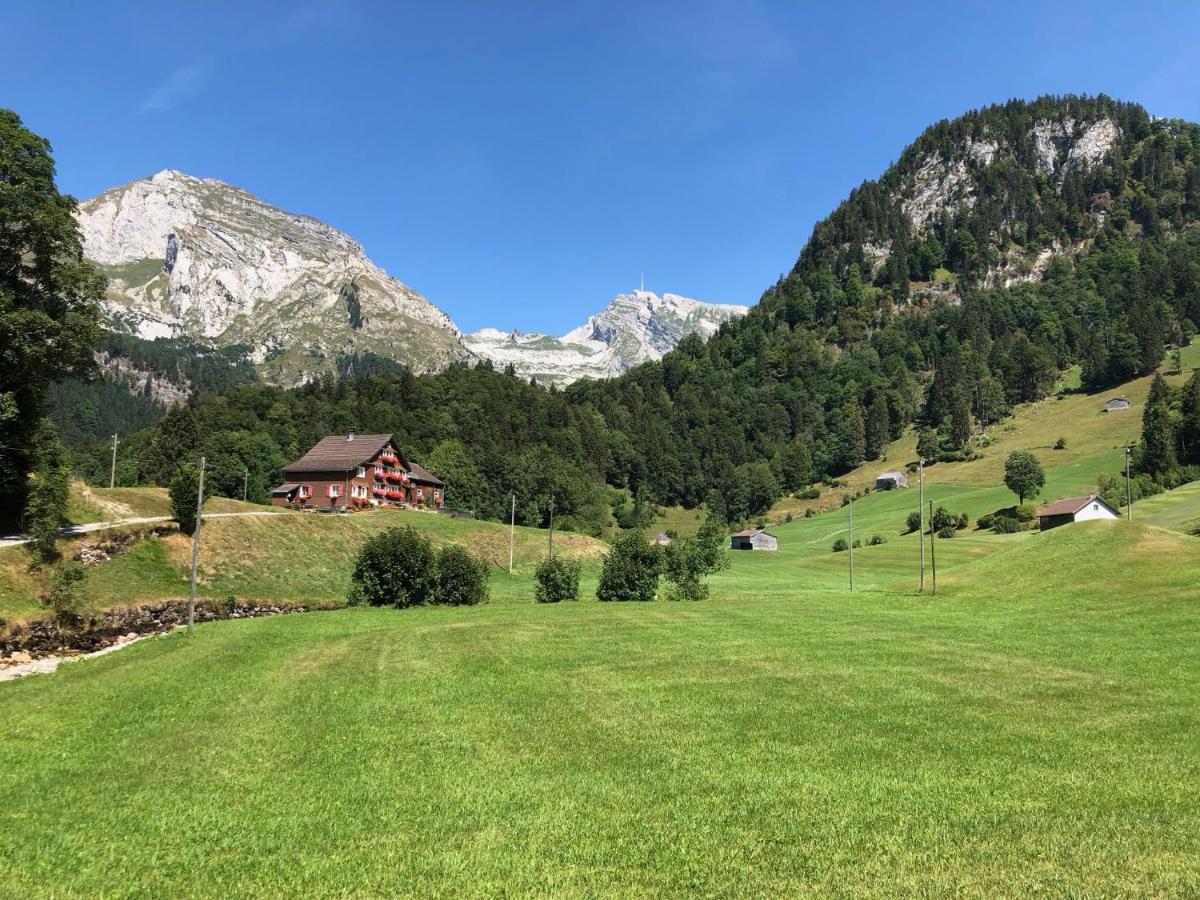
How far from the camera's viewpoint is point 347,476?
341 feet

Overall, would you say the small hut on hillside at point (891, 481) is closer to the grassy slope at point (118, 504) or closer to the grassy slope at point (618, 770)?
the grassy slope at point (118, 504)

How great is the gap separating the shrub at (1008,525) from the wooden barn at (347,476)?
9670 cm

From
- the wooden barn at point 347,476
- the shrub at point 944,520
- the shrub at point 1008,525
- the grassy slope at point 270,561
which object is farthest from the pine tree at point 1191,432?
the wooden barn at point 347,476

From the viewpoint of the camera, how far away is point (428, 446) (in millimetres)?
158750

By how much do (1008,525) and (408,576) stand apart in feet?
329

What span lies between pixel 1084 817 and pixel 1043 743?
460 centimetres

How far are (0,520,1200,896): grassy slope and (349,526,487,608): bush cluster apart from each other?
2534cm

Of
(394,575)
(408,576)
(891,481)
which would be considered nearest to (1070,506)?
(891,481)

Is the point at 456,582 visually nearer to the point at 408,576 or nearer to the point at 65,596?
the point at 408,576

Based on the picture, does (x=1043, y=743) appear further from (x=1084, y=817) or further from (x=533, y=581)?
(x=533, y=581)

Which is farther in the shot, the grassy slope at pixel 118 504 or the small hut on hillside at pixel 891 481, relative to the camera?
the small hut on hillside at pixel 891 481

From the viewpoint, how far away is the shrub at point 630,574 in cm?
6016

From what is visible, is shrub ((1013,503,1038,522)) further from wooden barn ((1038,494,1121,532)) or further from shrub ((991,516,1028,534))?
wooden barn ((1038,494,1121,532))

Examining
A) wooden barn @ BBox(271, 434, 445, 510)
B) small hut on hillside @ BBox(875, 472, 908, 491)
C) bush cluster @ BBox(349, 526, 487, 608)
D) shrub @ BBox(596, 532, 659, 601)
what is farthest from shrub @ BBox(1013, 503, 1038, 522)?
wooden barn @ BBox(271, 434, 445, 510)
